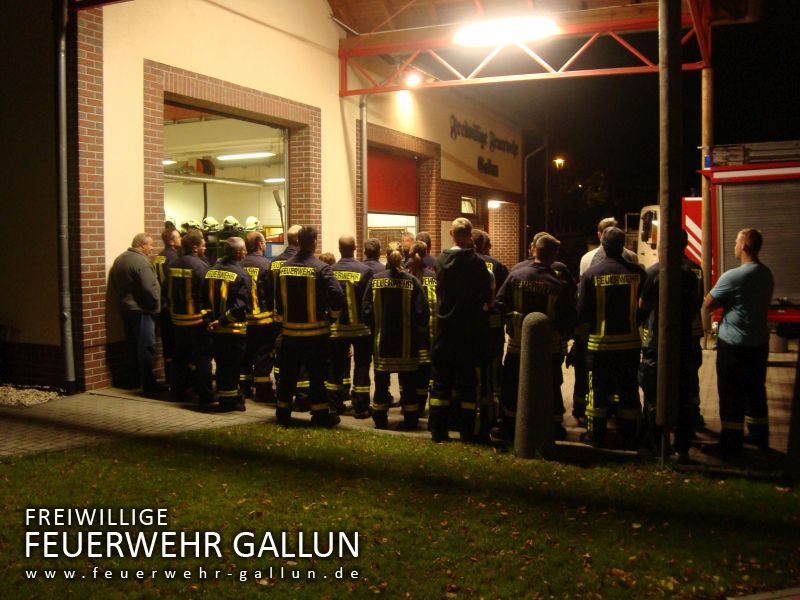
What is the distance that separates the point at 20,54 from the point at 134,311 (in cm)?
344

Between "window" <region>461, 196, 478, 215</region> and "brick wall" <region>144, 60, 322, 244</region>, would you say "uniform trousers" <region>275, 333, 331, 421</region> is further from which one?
"window" <region>461, 196, 478, 215</region>

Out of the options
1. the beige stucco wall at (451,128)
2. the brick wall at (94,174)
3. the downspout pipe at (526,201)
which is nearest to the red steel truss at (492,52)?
the beige stucco wall at (451,128)

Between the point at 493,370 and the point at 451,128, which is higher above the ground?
the point at 451,128

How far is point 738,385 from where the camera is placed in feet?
21.1

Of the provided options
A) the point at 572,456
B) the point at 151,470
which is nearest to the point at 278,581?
the point at 151,470

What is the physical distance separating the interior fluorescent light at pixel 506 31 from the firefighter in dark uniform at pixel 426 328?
516 centimetres

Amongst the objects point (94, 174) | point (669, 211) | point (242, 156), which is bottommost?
point (669, 211)

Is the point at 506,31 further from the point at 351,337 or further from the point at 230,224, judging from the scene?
the point at 351,337

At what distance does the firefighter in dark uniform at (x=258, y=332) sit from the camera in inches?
326

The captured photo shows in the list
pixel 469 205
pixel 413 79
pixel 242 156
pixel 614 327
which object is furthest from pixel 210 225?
pixel 469 205

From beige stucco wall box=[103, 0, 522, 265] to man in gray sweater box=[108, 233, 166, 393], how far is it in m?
0.38

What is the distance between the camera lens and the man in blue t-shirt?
6.43 m

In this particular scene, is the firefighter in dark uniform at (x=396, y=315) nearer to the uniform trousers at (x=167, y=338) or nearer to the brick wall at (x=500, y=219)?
the uniform trousers at (x=167, y=338)

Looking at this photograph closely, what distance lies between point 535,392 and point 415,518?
1.74 m
